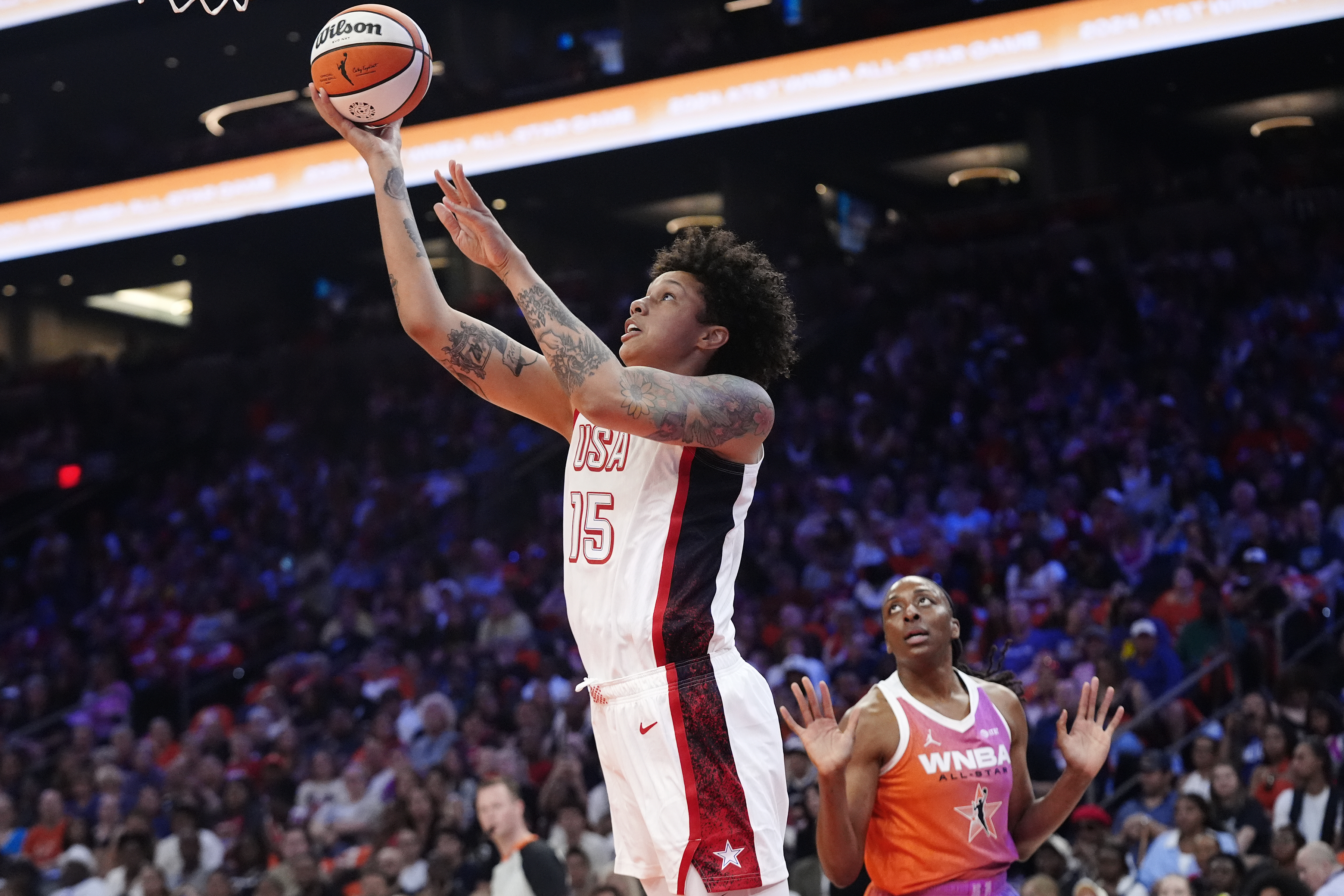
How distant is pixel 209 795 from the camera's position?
33.7ft

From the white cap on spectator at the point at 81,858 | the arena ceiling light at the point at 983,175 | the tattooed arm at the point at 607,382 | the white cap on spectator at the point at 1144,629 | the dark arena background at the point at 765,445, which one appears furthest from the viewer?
the arena ceiling light at the point at 983,175

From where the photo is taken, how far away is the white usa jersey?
279cm

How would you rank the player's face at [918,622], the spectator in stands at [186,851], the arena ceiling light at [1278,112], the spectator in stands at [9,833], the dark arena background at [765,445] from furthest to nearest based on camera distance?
1. the arena ceiling light at [1278,112]
2. the spectator in stands at [9,833]
3. the spectator in stands at [186,851]
4. the dark arena background at [765,445]
5. the player's face at [918,622]

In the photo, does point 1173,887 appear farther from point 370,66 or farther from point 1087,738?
point 370,66

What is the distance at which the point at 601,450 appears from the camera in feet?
9.78

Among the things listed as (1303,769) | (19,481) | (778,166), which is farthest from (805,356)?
(19,481)

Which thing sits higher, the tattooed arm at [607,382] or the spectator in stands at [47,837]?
the tattooed arm at [607,382]

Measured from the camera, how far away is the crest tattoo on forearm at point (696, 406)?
2.70m

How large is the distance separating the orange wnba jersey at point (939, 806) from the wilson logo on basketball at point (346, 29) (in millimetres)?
2282

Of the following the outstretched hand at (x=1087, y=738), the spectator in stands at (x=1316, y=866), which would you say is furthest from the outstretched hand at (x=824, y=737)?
the spectator in stands at (x=1316, y=866)

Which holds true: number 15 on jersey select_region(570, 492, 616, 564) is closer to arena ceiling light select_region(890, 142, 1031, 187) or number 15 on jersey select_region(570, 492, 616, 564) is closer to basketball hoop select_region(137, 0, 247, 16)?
basketball hoop select_region(137, 0, 247, 16)

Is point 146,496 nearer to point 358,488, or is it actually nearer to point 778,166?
point 358,488

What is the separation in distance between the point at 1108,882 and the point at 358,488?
10456 millimetres

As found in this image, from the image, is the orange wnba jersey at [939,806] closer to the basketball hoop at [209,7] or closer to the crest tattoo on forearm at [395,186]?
the crest tattoo on forearm at [395,186]
